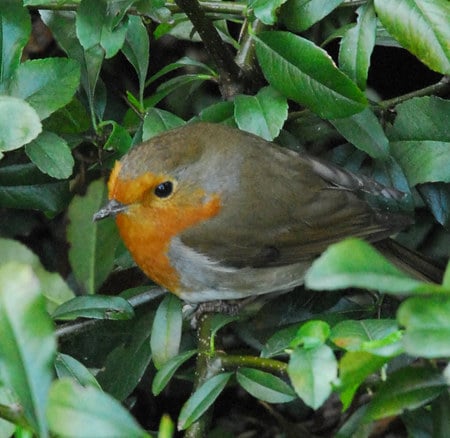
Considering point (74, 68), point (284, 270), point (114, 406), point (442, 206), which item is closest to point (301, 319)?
point (284, 270)

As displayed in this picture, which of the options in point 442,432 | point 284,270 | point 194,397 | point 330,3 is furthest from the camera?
point 284,270

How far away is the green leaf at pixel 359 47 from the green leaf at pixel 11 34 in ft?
2.47

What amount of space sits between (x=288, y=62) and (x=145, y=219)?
0.55m

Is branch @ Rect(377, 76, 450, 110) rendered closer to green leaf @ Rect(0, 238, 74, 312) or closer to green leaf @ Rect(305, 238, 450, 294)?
green leaf @ Rect(0, 238, 74, 312)

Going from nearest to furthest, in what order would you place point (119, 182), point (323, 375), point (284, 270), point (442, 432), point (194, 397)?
point (323, 375), point (442, 432), point (194, 397), point (119, 182), point (284, 270)

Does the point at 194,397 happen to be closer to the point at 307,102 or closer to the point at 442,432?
the point at 442,432

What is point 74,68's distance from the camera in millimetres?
2145

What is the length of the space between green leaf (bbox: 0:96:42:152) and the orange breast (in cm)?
51

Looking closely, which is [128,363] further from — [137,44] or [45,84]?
[137,44]

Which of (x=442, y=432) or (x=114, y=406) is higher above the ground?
(x=114, y=406)

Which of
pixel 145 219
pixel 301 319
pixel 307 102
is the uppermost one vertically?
pixel 307 102

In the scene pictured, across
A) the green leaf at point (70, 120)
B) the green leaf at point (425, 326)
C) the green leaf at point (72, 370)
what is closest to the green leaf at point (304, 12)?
the green leaf at point (70, 120)

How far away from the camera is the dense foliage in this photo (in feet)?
4.61

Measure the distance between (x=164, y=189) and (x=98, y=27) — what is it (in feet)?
1.52
